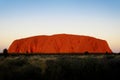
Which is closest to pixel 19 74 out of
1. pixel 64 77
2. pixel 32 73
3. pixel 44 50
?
pixel 32 73

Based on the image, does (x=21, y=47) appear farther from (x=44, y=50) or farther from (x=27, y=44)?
(x=44, y=50)

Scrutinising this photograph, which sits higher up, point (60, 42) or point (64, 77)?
point (64, 77)

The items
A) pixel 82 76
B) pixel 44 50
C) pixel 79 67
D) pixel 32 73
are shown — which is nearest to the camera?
pixel 82 76

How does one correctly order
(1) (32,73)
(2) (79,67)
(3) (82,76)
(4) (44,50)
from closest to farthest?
(3) (82,76), (1) (32,73), (2) (79,67), (4) (44,50)

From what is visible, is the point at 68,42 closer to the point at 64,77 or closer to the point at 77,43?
the point at 77,43

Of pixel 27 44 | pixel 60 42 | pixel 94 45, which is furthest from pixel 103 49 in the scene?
pixel 27 44

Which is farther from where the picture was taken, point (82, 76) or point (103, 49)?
point (103, 49)
